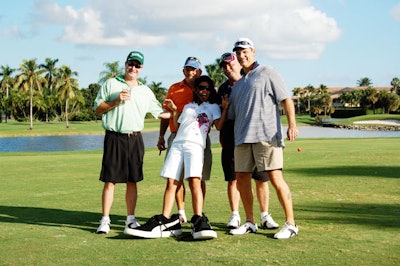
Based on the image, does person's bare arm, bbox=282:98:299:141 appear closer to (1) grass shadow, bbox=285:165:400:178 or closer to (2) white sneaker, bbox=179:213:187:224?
(2) white sneaker, bbox=179:213:187:224

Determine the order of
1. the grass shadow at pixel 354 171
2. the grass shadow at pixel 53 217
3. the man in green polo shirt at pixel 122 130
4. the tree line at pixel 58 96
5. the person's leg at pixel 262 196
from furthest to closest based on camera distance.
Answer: the tree line at pixel 58 96 < the grass shadow at pixel 354 171 < the grass shadow at pixel 53 217 < the man in green polo shirt at pixel 122 130 < the person's leg at pixel 262 196

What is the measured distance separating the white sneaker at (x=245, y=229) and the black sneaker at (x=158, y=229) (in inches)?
23.9

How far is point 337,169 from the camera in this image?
13250mm

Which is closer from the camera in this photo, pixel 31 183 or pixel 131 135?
pixel 131 135

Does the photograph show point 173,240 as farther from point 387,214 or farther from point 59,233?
point 387,214

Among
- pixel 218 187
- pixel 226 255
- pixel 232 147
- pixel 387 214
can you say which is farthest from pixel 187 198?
pixel 226 255

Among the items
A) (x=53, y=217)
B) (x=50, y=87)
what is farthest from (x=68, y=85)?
(x=53, y=217)

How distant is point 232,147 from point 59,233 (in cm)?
225

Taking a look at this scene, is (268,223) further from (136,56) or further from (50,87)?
(50,87)

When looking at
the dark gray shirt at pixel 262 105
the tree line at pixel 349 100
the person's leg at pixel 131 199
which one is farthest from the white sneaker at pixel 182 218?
the tree line at pixel 349 100

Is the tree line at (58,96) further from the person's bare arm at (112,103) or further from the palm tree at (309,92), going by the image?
the person's bare arm at (112,103)

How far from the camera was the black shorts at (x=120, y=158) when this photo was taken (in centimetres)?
696

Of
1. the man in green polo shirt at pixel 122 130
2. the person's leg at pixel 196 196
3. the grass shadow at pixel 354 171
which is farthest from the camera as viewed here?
the grass shadow at pixel 354 171

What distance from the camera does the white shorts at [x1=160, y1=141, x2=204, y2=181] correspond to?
259 inches
